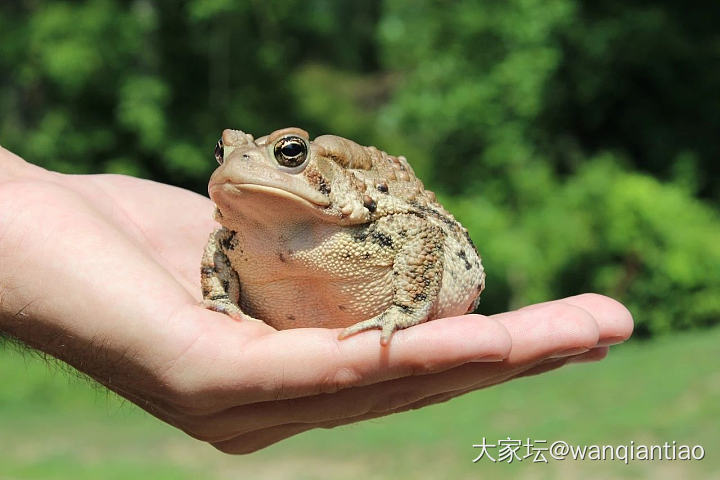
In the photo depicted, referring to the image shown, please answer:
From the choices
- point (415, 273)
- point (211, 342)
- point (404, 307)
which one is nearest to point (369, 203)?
point (415, 273)

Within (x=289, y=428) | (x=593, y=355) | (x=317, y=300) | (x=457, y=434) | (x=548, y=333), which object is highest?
(x=457, y=434)

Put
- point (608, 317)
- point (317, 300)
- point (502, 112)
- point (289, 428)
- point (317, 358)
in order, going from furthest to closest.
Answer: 1. point (502, 112)
2. point (289, 428)
3. point (317, 300)
4. point (608, 317)
5. point (317, 358)

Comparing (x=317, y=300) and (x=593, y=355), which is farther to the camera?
(x=593, y=355)

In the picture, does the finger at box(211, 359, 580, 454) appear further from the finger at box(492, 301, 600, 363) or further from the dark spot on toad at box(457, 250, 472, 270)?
the dark spot on toad at box(457, 250, 472, 270)

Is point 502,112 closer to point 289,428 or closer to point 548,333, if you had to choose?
point 289,428

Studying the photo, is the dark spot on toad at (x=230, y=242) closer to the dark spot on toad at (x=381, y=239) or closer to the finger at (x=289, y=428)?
the dark spot on toad at (x=381, y=239)


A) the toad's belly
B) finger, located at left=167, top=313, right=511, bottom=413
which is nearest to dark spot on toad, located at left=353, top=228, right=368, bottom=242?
the toad's belly
